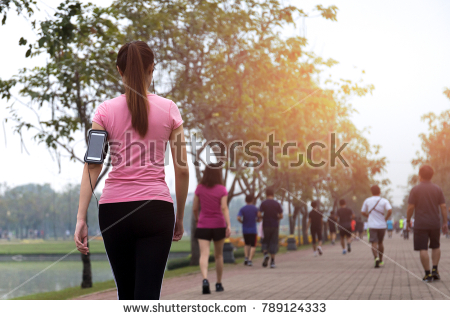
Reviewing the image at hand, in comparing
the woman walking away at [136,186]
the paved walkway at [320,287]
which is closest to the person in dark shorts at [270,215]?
the paved walkway at [320,287]

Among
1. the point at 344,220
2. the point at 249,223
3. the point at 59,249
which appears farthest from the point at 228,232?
the point at 59,249

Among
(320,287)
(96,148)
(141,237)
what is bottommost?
(320,287)

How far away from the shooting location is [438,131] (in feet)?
86.4

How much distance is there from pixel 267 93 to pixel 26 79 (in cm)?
666

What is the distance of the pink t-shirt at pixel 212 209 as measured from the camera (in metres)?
7.93

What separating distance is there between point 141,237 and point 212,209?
212 inches

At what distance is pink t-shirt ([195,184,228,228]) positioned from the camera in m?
7.93

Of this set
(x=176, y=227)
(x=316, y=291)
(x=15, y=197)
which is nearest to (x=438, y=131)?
(x=316, y=291)

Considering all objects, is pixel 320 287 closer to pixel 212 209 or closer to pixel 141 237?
pixel 212 209

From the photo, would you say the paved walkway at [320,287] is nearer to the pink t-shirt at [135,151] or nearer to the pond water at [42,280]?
the pond water at [42,280]

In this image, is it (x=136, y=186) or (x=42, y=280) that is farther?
(x=42, y=280)

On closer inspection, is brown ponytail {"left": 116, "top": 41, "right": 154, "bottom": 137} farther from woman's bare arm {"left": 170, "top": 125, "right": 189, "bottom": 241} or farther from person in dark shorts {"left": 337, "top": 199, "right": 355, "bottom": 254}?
person in dark shorts {"left": 337, "top": 199, "right": 355, "bottom": 254}

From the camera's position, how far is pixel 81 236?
259cm

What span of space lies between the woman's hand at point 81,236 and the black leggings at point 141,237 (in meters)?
0.09
